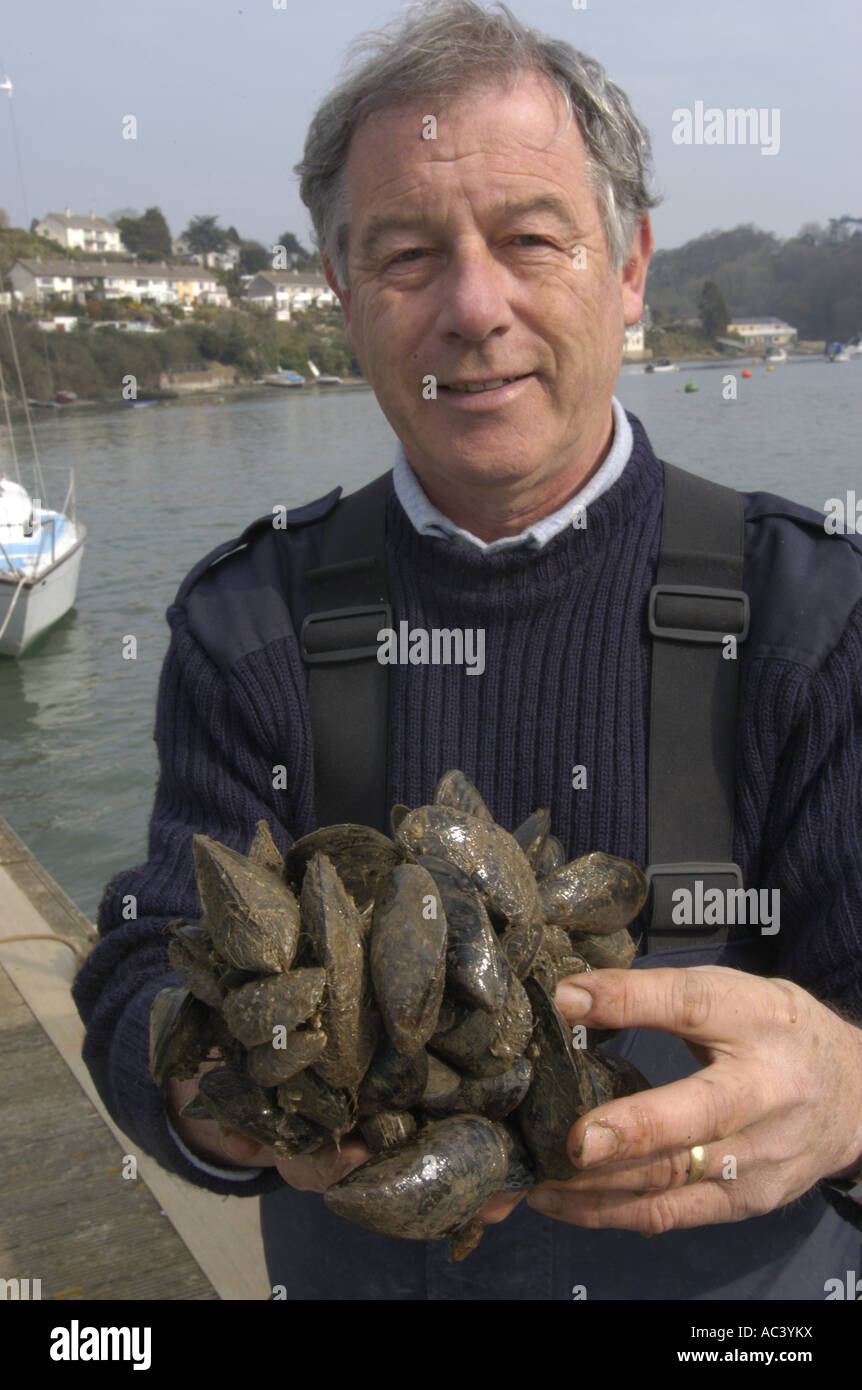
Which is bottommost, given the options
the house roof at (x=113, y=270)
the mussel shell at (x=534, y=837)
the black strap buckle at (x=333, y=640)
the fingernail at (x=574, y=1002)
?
the fingernail at (x=574, y=1002)

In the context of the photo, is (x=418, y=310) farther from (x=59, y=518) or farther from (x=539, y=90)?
(x=59, y=518)

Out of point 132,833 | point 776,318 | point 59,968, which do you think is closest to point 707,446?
point 132,833

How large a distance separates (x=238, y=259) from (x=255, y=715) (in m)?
156

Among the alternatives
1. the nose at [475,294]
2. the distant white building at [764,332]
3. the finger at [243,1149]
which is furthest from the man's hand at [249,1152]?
the distant white building at [764,332]

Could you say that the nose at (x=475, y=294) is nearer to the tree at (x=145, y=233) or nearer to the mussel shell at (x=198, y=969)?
the mussel shell at (x=198, y=969)

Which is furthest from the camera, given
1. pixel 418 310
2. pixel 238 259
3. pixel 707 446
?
pixel 238 259

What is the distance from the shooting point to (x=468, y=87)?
238 centimetres

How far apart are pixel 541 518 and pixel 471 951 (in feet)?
4.18

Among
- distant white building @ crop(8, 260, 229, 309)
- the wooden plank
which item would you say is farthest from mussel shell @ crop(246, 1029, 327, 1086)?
distant white building @ crop(8, 260, 229, 309)

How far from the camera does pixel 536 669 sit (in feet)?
8.61

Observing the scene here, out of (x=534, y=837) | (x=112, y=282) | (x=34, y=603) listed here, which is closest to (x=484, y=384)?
(x=534, y=837)

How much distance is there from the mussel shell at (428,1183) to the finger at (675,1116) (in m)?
0.14

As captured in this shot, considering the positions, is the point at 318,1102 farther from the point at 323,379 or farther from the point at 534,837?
the point at 323,379

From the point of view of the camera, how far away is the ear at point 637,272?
8.98 ft
